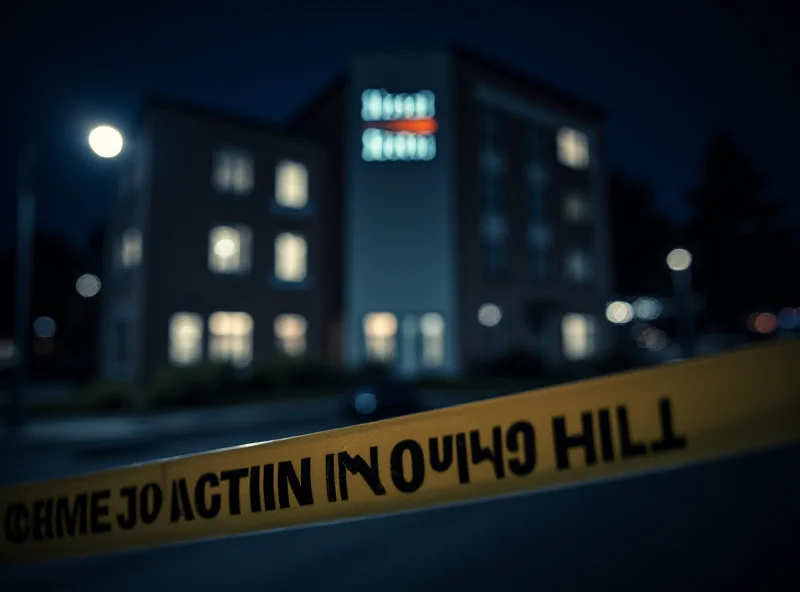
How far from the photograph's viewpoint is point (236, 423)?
17.0 m

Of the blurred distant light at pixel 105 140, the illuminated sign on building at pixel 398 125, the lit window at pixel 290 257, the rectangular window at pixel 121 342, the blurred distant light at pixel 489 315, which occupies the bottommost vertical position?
the rectangular window at pixel 121 342

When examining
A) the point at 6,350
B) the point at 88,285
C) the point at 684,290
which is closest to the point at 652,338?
the point at 684,290

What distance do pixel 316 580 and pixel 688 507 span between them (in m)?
5.63

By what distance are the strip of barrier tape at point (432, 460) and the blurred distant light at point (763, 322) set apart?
63.6 m

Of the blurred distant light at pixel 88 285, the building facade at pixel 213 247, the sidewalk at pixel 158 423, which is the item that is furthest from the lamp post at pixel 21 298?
the blurred distant light at pixel 88 285

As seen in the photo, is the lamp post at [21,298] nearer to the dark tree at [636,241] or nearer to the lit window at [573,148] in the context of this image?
the lit window at [573,148]

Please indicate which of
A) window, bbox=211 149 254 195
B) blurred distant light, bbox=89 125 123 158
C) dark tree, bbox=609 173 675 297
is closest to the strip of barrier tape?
blurred distant light, bbox=89 125 123 158

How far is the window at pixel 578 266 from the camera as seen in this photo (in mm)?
35594

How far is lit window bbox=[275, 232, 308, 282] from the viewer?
1074 inches

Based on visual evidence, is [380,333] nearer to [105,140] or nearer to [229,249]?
[229,249]

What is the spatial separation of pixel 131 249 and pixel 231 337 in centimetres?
699

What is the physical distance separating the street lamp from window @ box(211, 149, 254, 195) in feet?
78.2

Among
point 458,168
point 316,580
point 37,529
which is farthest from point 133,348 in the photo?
point 37,529

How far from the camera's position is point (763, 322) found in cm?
5578
